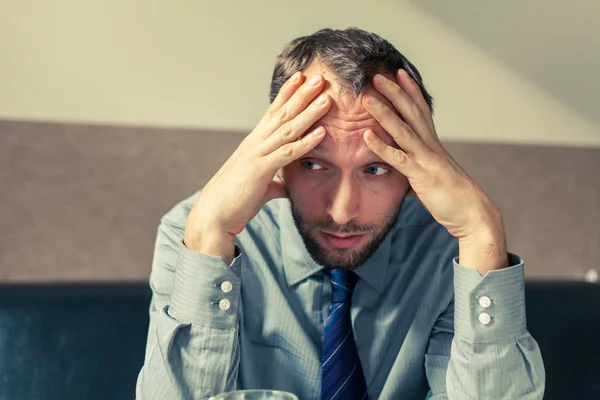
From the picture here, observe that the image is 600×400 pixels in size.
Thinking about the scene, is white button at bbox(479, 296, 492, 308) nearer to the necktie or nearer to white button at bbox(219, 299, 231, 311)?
the necktie

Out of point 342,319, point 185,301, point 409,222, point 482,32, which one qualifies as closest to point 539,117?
point 482,32

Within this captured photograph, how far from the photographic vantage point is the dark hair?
3.61 ft

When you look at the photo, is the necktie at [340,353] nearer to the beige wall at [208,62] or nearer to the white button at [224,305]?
the white button at [224,305]

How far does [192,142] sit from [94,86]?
1.02ft

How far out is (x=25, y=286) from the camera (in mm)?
1484

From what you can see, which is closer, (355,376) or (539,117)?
(355,376)

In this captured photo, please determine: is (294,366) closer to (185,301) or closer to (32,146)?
(185,301)

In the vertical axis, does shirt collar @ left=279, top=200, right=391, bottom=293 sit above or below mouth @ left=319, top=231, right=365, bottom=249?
below

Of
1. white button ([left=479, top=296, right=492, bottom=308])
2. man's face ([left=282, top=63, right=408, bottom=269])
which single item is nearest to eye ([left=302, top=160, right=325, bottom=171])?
man's face ([left=282, top=63, right=408, bottom=269])

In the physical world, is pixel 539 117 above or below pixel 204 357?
above

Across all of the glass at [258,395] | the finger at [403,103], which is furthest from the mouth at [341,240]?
the glass at [258,395]

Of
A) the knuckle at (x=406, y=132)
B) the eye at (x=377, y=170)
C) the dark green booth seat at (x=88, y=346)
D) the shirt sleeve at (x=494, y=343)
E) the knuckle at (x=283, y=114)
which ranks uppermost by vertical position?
the knuckle at (x=283, y=114)

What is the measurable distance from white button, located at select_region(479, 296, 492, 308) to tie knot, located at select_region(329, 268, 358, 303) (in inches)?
10.4

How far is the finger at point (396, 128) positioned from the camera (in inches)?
42.2
